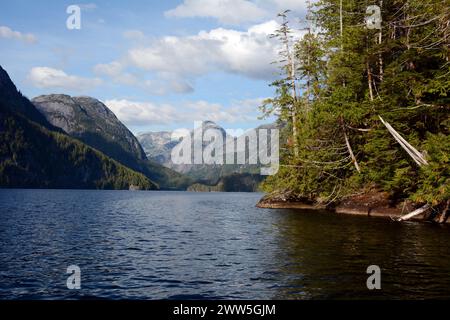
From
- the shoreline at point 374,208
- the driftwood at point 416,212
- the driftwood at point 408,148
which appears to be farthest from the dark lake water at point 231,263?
the shoreline at point 374,208

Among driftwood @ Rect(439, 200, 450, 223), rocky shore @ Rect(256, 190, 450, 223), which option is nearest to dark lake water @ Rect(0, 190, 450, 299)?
driftwood @ Rect(439, 200, 450, 223)

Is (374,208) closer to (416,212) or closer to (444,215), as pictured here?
(416,212)

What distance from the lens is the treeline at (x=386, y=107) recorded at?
107 feet

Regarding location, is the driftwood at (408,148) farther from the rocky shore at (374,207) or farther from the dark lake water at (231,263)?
the rocky shore at (374,207)

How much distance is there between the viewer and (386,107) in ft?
122

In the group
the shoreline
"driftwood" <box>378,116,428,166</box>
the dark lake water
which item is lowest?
the dark lake water

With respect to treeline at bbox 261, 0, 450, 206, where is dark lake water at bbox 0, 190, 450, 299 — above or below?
below

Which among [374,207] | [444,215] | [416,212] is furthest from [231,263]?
[374,207]

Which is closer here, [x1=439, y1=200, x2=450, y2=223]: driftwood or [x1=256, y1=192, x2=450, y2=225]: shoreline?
[x1=439, y1=200, x2=450, y2=223]: driftwood

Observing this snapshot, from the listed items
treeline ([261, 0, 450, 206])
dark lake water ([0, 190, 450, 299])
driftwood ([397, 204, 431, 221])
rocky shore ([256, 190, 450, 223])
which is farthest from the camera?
rocky shore ([256, 190, 450, 223])

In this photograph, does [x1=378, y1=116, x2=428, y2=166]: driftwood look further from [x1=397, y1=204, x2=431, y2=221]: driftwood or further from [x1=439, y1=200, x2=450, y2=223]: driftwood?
[x1=439, y1=200, x2=450, y2=223]: driftwood

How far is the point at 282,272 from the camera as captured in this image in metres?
18.9

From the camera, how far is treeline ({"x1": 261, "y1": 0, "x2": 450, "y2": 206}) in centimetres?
3253
